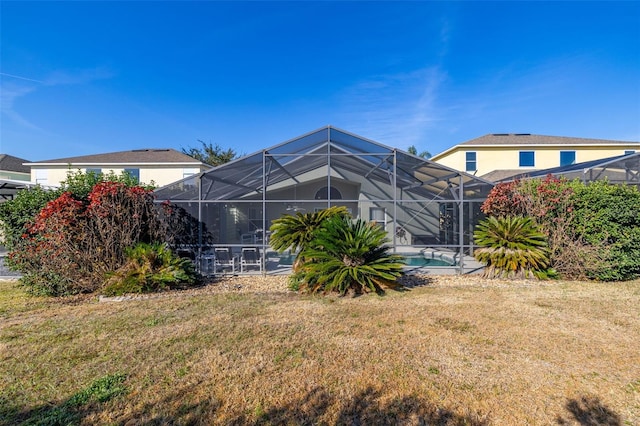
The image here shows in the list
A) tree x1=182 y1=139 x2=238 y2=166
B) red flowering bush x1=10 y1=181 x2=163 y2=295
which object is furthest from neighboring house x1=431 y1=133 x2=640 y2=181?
tree x1=182 y1=139 x2=238 y2=166

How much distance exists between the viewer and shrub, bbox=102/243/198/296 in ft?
21.2

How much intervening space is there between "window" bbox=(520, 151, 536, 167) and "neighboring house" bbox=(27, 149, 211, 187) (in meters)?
23.3

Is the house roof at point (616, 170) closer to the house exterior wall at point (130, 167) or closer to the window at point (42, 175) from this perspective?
the house exterior wall at point (130, 167)

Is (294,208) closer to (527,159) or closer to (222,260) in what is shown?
(222,260)

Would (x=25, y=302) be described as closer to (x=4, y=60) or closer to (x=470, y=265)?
(x=4, y=60)

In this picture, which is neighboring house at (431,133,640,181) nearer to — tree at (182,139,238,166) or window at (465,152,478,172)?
window at (465,152,478,172)

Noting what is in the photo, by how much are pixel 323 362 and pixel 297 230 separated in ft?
14.0

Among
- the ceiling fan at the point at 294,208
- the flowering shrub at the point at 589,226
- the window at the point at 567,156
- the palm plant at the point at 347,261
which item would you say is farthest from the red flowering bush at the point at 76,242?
the window at the point at 567,156

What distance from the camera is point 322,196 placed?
17297mm

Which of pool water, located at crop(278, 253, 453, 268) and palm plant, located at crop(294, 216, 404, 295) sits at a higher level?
palm plant, located at crop(294, 216, 404, 295)

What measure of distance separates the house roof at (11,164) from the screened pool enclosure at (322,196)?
82.7 ft

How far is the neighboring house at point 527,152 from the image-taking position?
2106 cm

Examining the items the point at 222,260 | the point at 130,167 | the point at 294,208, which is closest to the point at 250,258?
the point at 222,260

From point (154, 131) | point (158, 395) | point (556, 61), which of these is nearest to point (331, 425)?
point (158, 395)
